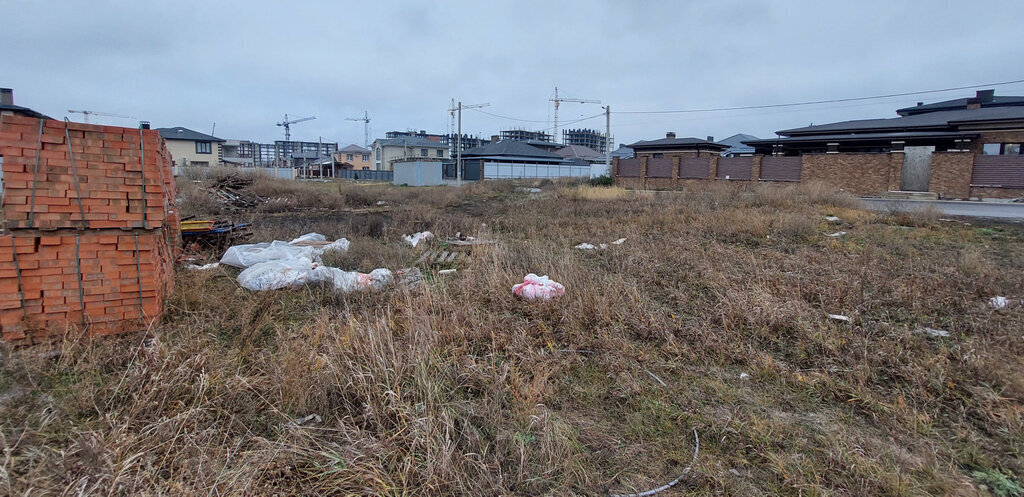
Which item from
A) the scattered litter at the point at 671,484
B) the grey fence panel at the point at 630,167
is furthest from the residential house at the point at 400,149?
the scattered litter at the point at 671,484

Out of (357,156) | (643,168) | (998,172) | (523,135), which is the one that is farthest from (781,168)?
(523,135)

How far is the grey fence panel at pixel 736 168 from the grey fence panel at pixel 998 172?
794 centimetres

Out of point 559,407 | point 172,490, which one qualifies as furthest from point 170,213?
point 559,407

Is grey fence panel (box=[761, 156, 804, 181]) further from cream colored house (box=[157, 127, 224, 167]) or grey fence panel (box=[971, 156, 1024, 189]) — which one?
cream colored house (box=[157, 127, 224, 167])

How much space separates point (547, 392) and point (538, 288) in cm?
183

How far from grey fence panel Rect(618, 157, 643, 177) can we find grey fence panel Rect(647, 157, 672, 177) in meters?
0.55

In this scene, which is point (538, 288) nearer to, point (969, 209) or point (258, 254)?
point (258, 254)

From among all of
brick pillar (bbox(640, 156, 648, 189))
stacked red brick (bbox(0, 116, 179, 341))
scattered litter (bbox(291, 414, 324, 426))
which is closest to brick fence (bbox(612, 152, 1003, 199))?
brick pillar (bbox(640, 156, 648, 189))

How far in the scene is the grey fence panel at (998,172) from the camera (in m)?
16.5

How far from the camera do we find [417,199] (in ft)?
61.1

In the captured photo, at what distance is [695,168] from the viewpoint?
1006 inches

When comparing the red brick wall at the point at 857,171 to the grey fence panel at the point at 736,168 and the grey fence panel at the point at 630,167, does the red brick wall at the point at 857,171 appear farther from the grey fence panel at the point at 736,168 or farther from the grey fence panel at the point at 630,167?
the grey fence panel at the point at 630,167

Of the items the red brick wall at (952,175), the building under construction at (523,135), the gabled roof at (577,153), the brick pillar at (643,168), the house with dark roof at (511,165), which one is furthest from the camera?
the building under construction at (523,135)

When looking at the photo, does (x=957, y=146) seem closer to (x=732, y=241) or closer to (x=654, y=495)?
(x=732, y=241)
